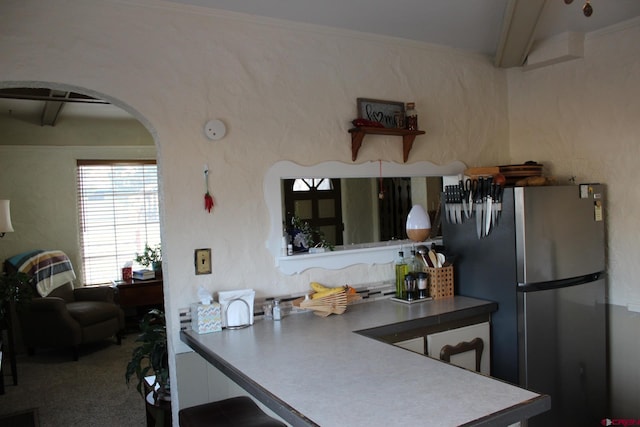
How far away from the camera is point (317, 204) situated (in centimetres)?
288

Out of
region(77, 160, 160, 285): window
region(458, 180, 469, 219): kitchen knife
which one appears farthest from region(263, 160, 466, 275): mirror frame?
region(77, 160, 160, 285): window

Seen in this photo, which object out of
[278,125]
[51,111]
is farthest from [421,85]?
[51,111]

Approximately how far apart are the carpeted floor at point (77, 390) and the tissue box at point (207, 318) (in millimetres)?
1499

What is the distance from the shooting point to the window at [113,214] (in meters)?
5.90

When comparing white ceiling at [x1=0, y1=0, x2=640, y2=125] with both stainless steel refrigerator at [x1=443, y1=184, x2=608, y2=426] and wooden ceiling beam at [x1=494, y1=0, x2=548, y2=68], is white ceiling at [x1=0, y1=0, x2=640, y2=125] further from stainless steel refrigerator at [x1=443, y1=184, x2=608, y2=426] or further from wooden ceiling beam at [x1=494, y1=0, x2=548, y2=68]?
stainless steel refrigerator at [x1=443, y1=184, x2=608, y2=426]

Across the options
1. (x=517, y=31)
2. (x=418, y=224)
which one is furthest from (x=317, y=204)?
(x=517, y=31)

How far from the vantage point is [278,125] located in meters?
2.72

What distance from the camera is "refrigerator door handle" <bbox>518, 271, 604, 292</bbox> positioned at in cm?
271

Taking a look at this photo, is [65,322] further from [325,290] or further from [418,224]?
[418,224]

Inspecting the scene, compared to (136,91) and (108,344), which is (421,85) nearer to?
(136,91)

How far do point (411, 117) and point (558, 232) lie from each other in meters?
1.02

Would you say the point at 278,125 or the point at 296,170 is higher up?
the point at 278,125

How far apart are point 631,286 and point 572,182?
70cm

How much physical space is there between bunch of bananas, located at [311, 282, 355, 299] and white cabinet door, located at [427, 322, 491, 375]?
474 mm
